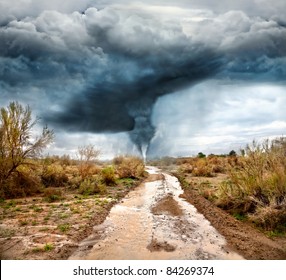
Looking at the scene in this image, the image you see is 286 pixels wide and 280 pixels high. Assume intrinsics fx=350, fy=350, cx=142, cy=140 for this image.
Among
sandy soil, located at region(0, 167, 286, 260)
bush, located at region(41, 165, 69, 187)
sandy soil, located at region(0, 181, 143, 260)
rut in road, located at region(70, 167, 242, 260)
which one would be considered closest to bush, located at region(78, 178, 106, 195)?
sandy soil, located at region(0, 181, 143, 260)

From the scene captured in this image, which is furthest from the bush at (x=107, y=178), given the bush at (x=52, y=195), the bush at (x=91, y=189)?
the bush at (x=52, y=195)

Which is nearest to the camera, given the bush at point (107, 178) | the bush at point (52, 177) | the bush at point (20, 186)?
the bush at point (20, 186)

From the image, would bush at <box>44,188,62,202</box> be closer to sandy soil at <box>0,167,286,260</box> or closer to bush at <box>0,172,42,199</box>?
sandy soil at <box>0,167,286,260</box>

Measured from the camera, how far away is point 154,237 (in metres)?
10.4

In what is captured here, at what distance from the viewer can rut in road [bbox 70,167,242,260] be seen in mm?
8766

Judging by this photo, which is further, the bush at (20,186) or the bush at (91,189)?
the bush at (91,189)

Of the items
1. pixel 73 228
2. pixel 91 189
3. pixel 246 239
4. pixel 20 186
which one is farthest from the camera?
pixel 91 189

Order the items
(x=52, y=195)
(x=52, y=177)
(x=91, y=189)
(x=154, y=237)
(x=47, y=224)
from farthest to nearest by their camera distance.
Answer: (x=52, y=177), (x=91, y=189), (x=52, y=195), (x=47, y=224), (x=154, y=237)

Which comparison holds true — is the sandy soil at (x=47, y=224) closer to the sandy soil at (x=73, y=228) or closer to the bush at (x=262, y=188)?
the sandy soil at (x=73, y=228)

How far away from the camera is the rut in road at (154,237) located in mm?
8766

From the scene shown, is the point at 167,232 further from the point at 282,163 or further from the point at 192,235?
the point at 282,163

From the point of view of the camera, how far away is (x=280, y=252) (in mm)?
8891

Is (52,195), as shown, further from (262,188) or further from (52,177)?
(262,188)

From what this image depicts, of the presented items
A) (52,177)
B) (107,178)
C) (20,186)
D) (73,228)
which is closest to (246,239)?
(73,228)
